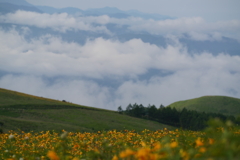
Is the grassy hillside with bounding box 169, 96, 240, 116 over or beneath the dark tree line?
over

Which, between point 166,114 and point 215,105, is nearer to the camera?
point 166,114

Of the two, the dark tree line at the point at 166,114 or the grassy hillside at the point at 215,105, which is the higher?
the grassy hillside at the point at 215,105

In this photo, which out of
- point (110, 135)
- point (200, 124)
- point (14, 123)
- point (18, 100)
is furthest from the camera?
point (200, 124)

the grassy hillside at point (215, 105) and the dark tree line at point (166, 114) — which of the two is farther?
the grassy hillside at point (215, 105)

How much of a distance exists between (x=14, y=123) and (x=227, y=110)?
121639 millimetres

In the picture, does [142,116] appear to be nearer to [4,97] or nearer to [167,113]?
[167,113]

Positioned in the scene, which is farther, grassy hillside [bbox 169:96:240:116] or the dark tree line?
grassy hillside [bbox 169:96:240:116]

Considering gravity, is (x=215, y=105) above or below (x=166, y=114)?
above

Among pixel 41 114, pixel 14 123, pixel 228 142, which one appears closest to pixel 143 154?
pixel 228 142

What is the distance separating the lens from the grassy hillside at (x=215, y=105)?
146 metres

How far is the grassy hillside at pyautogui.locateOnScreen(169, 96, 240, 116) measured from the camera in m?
146

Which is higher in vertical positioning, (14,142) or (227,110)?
(227,110)

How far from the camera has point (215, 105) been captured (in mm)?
152750

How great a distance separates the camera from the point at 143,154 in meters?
3.71
